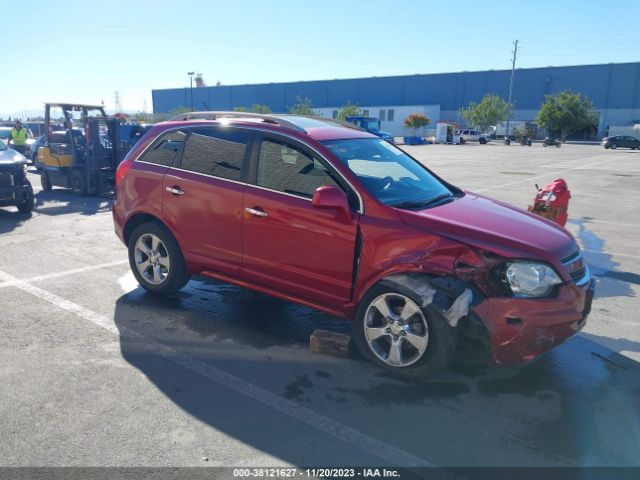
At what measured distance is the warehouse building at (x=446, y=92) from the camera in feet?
247

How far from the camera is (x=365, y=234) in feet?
12.9

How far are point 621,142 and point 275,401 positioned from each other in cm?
6081

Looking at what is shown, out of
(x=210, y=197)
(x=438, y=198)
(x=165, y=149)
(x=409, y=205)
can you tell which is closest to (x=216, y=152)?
(x=210, y=197)

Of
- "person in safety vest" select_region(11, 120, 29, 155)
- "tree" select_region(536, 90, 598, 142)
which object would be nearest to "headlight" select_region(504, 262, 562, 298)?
"person in safety vest" select_region(11, 120, 29, 155)

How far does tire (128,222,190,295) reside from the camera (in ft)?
17.1

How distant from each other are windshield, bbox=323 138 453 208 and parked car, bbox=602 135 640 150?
56.8 m

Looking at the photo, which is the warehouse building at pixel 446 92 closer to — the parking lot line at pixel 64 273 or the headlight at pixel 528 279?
the parking lot line at pixel 64 273

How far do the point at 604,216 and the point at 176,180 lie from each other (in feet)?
32.0

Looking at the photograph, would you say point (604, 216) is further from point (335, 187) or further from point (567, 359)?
point (335, 187)

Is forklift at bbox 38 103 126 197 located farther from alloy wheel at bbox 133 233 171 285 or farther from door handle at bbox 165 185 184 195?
door handle at bbox 165 185 184 195

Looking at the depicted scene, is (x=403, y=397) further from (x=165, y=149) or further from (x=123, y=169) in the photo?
(x=123, y=169)

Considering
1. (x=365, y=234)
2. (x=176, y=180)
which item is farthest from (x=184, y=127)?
(x=365, y=234)

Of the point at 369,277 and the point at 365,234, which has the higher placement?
the point at 365,234

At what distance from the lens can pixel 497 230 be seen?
3826 millimetres
